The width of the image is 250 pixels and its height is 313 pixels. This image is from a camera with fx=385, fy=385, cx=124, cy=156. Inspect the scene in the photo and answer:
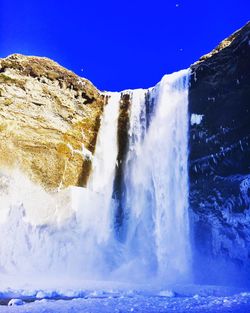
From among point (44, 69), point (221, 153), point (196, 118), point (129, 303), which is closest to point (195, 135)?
point (196, 118)

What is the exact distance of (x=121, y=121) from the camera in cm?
2081

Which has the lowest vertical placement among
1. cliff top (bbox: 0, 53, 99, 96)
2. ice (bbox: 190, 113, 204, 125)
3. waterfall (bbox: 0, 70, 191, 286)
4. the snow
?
the snow

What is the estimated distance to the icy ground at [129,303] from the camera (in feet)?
25.6

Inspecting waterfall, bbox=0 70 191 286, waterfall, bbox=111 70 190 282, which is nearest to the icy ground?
waterfall, bbox=0 70 191 286

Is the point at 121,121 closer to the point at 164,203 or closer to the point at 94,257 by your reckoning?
the point at 164,203

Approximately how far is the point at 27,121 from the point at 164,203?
7.86m

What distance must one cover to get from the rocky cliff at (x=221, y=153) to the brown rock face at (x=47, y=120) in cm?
554

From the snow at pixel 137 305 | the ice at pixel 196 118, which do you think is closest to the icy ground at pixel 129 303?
the snow at pixel 137 305

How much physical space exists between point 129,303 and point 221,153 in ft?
36.0

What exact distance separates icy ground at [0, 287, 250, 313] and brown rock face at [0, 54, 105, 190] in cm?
971

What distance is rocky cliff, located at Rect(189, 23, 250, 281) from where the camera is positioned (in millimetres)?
17359

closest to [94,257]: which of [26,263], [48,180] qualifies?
[26,263]

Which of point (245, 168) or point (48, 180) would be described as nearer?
point (245, 168)

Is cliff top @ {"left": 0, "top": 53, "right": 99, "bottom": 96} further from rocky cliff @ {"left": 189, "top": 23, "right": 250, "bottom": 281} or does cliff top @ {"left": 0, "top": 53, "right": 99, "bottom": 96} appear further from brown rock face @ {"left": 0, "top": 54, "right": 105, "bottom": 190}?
rocky cliff @ {"left": 189, "top": 23, "right": 250, "bottom": 281}
